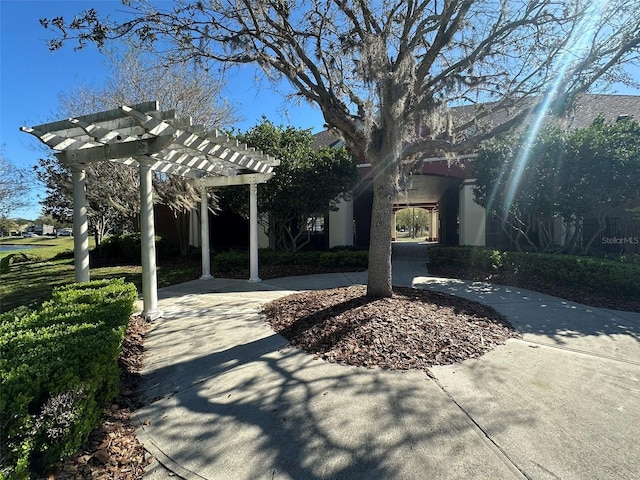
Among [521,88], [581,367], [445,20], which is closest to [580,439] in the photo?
[581,367]

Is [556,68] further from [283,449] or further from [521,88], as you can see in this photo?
[283,449]

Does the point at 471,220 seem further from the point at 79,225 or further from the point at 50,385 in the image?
the point at 50,385

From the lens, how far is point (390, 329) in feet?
12.9

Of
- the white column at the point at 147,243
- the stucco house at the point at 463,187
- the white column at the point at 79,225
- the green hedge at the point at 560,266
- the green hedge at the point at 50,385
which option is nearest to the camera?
the green hedge at the point at 50,385

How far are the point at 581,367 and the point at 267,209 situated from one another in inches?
339

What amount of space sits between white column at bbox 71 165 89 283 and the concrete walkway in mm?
2570

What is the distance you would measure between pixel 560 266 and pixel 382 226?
4936 millimetres

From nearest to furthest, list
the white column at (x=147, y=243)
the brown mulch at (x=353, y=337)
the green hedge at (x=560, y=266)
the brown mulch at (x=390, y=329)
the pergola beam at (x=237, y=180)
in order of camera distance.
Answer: the brown mulch at (x=353, y=337)
the brown mulch at (x=390, y=329)
the white column at (x=147, y=243)
the green hedge at (x=560, y=266)
the pergola beam at (x=237, y=180)

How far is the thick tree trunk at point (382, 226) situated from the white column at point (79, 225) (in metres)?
4.87

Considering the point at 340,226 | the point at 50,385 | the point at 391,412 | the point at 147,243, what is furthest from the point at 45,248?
the point at 391,412

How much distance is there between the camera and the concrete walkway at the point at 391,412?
2.00 meters

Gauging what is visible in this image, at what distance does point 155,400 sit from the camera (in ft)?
9.24

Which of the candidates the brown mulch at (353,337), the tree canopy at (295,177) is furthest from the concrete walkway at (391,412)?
the tree canopy at (295,177)

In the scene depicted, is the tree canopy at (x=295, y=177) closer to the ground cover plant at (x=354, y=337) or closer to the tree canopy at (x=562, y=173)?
the tree canopy at (x=562, y=173)
